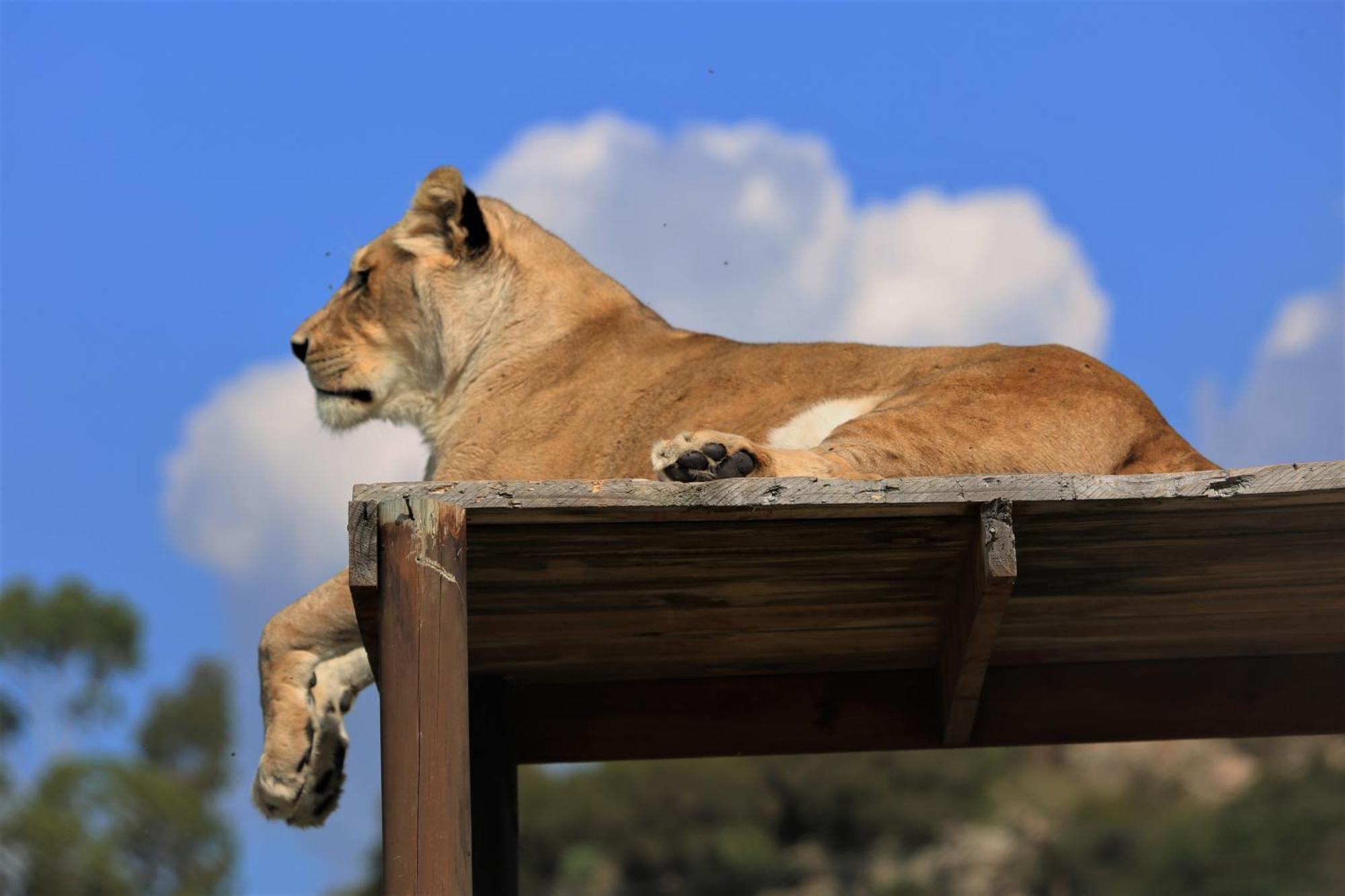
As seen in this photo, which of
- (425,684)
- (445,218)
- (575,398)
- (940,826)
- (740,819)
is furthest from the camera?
(740,819)

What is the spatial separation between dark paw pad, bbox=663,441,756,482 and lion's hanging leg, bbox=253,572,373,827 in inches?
93.2

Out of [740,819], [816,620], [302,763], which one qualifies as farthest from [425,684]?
[740,819]

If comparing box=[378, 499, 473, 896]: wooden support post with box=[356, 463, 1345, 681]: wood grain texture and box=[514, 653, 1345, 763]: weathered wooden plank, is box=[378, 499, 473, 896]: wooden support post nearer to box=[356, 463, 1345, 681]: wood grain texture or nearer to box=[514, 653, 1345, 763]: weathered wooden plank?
box=[356, 463, 1345, 681]: wood grain texture

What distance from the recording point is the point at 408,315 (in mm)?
7879

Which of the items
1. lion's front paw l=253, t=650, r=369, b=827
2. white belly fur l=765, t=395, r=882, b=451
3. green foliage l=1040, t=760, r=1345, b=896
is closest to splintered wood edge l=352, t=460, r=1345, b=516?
white belly fur l=765, t=395, r=882, b=451

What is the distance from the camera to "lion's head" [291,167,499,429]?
25.2 feet

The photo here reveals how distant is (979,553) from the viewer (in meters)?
4.10

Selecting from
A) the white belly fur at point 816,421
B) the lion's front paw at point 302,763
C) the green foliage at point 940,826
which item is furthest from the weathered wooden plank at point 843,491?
the green foliage at point 940,826

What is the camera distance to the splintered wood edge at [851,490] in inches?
150

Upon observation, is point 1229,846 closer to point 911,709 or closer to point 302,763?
point 911,709

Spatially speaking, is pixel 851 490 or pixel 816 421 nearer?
pixel 851 490

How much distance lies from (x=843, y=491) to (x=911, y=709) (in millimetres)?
1771

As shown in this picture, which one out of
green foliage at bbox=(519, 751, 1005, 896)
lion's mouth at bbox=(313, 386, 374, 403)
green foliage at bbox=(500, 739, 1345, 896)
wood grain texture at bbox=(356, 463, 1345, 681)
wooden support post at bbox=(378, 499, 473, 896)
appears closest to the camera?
wooden support post at bbox=(378, 499, 473, 896)

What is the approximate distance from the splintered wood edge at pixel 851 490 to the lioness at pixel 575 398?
189 mm
